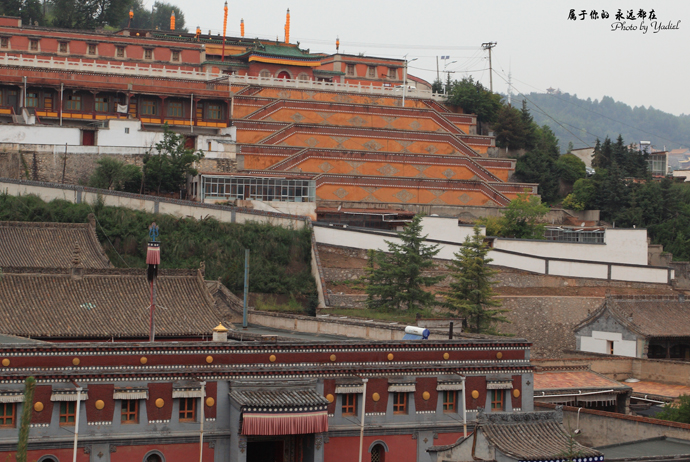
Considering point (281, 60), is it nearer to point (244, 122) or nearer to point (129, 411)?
point (244, 122)

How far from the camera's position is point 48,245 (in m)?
Result: 43.0

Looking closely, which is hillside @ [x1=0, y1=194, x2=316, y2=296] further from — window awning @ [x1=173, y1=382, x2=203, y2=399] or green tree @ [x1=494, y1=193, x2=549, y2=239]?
window awning @ [x1=173, y1=382, x2=203, y2=399]

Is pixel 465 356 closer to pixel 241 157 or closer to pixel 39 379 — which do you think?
pixel 39 379

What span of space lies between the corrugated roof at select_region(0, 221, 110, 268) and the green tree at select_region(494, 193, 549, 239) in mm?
28031

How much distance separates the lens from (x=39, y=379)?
81.7 feet

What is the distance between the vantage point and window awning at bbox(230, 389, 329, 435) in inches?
1016

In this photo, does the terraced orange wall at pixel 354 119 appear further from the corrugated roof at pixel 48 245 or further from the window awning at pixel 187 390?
the window awning at pixel 187 390

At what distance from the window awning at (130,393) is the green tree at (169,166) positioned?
110ft

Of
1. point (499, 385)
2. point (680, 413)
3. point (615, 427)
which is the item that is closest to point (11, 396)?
point (499, 385)

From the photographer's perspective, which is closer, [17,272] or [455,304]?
[17,272]

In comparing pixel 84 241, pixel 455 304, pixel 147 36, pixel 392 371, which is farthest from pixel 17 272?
pixel 147 36

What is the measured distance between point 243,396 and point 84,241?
66.4ft

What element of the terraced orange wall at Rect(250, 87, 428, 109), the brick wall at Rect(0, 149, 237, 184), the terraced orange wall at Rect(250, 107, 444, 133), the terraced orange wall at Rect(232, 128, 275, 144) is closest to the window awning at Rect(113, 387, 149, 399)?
the brick wall at Rect(0, 149, 237, 184)

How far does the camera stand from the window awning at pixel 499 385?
2975cm
